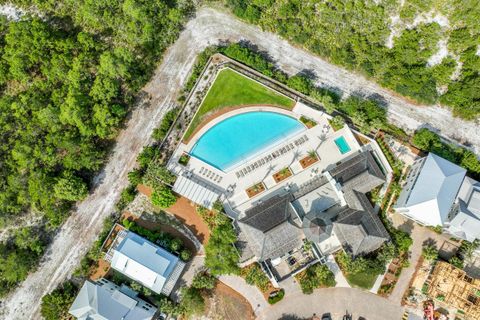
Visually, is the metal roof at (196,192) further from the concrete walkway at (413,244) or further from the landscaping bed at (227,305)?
the concrete walkway at (413,244)

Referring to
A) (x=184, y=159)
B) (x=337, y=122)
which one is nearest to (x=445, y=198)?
(x=337, y=122)

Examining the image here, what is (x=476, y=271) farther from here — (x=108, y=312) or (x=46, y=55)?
(x=46, y=55)

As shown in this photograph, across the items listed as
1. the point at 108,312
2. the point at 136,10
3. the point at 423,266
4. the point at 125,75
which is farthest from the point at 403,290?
the point at 136,10

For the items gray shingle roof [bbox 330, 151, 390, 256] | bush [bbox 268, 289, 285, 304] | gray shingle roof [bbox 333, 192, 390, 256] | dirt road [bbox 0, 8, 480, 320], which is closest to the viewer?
gray shingle roof [bbox 333, 192, 390, 256]

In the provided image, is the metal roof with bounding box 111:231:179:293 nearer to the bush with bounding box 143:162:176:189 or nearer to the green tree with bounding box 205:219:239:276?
the green tree with bounding box 205:219:239:276

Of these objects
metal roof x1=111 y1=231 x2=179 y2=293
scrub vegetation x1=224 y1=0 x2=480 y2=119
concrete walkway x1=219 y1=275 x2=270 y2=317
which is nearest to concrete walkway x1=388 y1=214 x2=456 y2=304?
concrete walkway x1=219 y1=275 x2=270 y2=317

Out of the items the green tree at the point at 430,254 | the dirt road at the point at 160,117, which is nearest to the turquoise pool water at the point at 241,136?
the dirt road at the point at 160,117

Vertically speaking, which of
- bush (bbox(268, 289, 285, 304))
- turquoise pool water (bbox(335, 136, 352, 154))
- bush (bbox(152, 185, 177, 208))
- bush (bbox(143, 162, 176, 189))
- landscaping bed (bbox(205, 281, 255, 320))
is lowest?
landscaping bed (bbox(205, 281, 255, 320))
